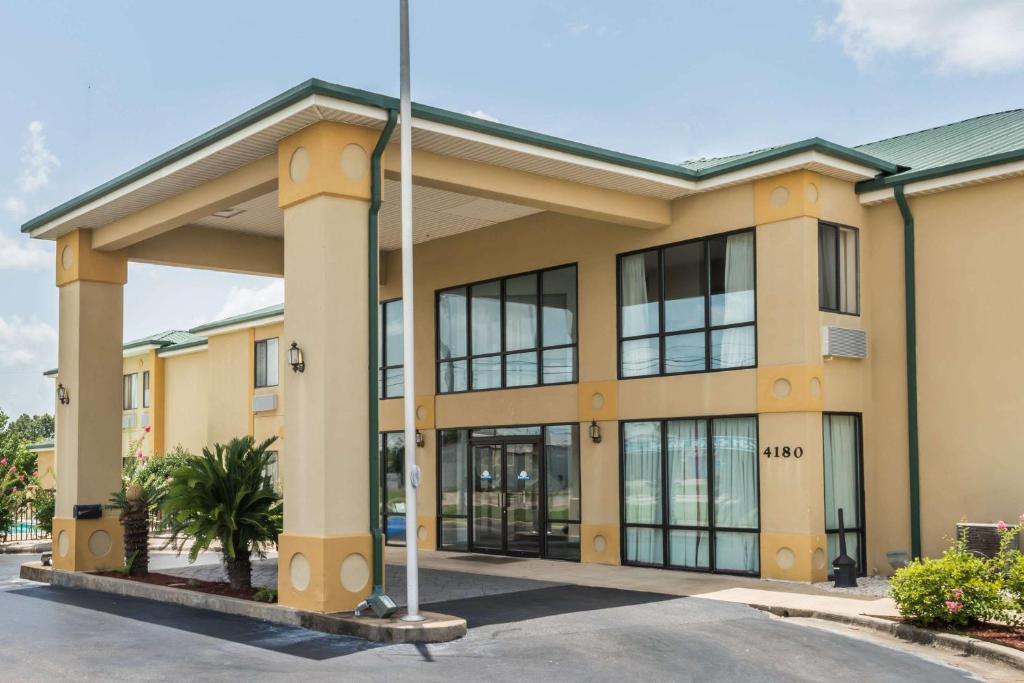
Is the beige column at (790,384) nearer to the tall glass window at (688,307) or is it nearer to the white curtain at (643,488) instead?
the tall glass window at (688,307)

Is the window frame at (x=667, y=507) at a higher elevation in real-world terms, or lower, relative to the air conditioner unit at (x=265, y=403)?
lower

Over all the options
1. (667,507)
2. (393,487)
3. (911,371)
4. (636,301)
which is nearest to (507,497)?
(393,487)

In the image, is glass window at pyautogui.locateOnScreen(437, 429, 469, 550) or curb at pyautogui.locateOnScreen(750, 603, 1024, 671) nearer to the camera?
curb at pyautogui.locateOnScreen(750, 603, 1024, 671)

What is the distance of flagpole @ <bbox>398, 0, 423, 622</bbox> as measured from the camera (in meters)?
12.4

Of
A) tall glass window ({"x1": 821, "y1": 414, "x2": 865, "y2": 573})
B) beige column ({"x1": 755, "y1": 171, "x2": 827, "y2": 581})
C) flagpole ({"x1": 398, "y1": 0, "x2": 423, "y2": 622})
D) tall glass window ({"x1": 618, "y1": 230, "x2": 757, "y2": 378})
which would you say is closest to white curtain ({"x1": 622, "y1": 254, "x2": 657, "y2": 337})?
tall glass window ({"x1": 618, "y1": 230, "x2": 757, "y2": 378})

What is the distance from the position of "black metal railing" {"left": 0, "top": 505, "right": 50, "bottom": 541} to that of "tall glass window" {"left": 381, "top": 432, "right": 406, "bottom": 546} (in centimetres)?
881

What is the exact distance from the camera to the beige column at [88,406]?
19.2 meters

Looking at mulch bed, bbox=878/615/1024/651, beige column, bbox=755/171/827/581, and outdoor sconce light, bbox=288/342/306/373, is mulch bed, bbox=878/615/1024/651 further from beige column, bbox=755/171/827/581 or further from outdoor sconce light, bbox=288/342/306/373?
outdoor sconce light, bbox=288/342/306/373

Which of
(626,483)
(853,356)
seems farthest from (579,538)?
(853,356)

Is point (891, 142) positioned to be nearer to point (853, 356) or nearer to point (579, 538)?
point (853, 356)

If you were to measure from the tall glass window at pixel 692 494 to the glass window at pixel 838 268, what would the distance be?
88.3 inches

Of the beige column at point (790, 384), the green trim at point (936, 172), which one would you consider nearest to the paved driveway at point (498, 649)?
the beige column at point (790, 384)

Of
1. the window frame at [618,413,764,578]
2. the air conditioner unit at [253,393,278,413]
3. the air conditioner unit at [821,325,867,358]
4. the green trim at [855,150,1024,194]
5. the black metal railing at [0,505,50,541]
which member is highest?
the green trim at [855,150,1024,194]

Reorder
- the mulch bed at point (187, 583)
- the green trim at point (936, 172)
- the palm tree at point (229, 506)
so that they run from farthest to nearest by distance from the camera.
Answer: the green trim at point (936, 172), the mulch bed at point (187, 583), the palm tree at point (229, 506)
